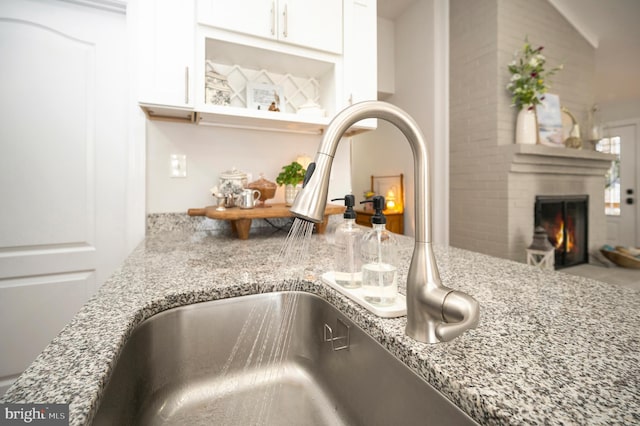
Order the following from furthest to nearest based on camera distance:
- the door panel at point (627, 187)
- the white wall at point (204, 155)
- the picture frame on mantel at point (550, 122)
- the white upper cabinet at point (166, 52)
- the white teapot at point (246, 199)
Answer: the door panel at point (627, 187)
the picture frame on mantel at point (550, 122)
the white wall at point (204, 155)
the white teapot at point (246, 199)
the white upper cabinet at point (166, 52)

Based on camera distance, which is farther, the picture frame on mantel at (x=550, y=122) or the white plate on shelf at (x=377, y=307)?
the picture frame on mantel at (x=550, y=122)

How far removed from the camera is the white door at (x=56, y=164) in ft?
4.56

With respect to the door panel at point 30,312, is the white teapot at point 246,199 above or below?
above

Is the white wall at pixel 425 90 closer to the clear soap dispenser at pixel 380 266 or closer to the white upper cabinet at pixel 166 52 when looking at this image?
the white upper cabinet at pixel 166 52

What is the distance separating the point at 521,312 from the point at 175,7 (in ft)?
5.32

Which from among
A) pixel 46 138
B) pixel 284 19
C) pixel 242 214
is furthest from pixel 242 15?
pixel 46 138

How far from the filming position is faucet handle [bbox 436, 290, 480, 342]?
0.40 m

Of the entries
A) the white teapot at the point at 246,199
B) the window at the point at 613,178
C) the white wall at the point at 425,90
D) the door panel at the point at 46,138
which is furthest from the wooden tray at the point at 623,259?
the door panel at the point at 46,138

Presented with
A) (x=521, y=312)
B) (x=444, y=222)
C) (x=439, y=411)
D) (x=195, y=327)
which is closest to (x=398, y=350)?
(x=439, y=411)

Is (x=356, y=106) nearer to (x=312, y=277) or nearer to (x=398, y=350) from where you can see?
(x=398, y=350)

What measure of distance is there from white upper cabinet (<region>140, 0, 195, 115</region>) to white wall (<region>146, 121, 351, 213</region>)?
340 millimetres

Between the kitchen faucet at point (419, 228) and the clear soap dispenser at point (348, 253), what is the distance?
0.22 metres

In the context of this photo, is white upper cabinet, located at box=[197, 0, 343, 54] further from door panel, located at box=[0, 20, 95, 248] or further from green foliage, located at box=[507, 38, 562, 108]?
green foliage, located at box=[507, 38, 562, 108]

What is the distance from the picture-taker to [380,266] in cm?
60
